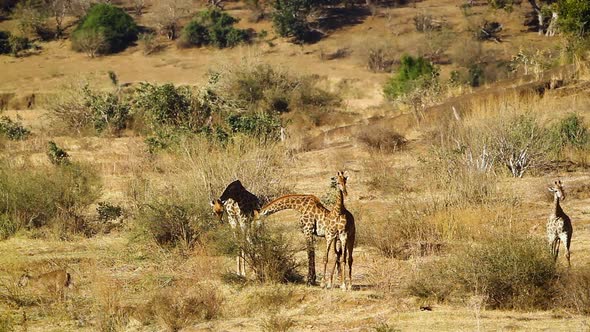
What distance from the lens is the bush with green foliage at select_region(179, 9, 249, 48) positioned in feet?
180

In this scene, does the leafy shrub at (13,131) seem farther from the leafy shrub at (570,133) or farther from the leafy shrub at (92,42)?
the leafy shrub at (92,42)

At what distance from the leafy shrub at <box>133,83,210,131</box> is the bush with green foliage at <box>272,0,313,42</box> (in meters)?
27.7

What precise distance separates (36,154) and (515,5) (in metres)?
39.5

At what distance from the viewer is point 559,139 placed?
23734 mm

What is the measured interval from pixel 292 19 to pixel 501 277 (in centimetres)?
4502

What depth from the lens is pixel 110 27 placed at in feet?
180

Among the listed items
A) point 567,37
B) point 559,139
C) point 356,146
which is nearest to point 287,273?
point 559,139

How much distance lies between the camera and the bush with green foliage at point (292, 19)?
183 ft

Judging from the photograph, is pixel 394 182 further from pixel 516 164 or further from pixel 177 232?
pixel 177 232

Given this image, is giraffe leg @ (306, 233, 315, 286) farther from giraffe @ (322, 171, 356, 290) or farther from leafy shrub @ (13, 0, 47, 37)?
leafy shrub @ (13, 0, 47, 37)

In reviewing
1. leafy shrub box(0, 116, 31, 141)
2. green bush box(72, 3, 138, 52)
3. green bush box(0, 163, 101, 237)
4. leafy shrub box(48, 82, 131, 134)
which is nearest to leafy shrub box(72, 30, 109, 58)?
green bush box(72, 3, 138, 52)

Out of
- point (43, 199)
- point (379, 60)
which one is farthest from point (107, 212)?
point (379, 60)

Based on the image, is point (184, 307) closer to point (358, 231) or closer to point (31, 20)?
point (358, 231)

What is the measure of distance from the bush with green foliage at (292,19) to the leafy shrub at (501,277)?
44016 mm
